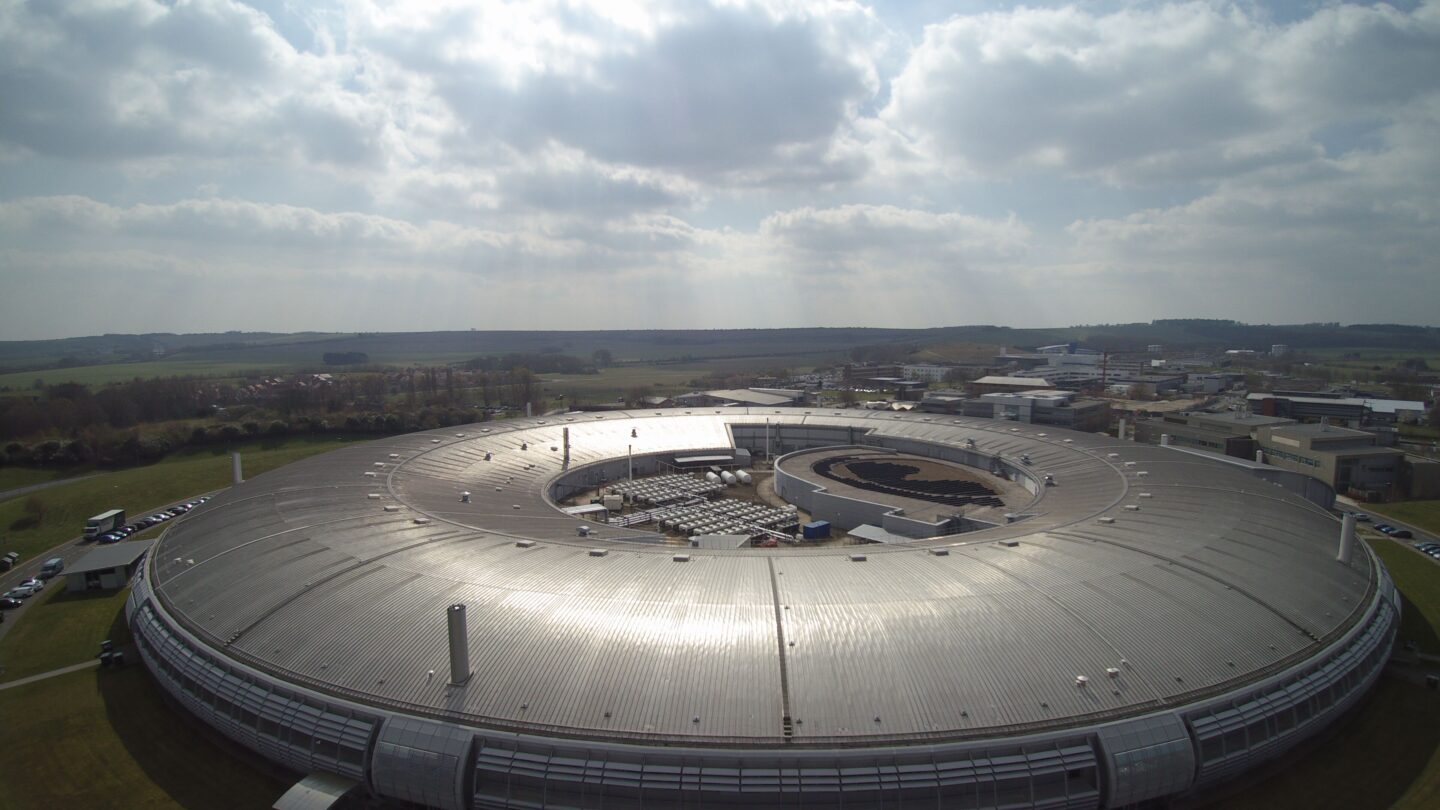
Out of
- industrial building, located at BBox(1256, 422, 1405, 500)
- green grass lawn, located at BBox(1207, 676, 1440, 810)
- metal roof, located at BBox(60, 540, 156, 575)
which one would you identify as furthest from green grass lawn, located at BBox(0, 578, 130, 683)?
industrial building, located at BBox(1256, 422, 1405, 500)

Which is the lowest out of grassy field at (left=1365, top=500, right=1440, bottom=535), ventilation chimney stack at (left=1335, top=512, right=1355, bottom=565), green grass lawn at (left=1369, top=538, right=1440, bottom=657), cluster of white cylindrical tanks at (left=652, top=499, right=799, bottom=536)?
grassy field at (left=1365, top=500, right=1440, bottom=535)

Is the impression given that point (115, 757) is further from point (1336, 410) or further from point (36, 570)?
point (1336, 410)

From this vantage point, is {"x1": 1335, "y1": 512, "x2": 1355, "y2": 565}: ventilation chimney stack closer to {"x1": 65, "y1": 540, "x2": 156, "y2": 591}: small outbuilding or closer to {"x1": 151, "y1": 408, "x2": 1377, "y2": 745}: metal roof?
{"x1": 151, "y1": 408, "x2": 1377, "y2": 745}: metal roof

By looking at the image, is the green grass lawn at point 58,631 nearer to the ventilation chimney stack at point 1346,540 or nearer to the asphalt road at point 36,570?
the asphalt road at point 36,570

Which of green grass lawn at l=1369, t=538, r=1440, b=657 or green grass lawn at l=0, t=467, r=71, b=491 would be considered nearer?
green grass lawn at l=1369, t=538, r=1440, b=657

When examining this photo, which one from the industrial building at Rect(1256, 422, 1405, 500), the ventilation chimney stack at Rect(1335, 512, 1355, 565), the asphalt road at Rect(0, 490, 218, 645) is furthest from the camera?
the industrial building at Rect(1256, 422, 1405, 500)

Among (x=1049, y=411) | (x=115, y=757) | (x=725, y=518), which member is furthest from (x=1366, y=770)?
(x=1049, y=411)
